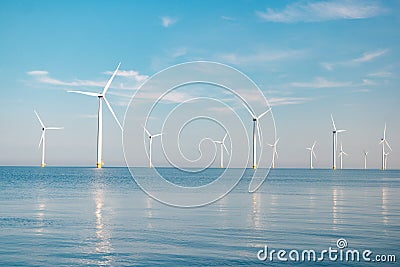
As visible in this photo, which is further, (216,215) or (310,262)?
(216,215)

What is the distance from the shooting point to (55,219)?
4781 cm

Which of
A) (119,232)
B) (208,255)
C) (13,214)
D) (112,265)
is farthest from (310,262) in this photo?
(13,214)

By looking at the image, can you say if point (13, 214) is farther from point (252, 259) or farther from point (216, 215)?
point (252, 259)

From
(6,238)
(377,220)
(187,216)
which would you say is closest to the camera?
(6,238)

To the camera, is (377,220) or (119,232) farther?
(377,220)

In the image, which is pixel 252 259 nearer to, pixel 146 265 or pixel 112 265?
pixel 146 265

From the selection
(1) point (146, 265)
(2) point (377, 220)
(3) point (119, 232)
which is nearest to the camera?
(1) point (146, 265)

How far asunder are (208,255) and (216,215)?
2206 centimetres

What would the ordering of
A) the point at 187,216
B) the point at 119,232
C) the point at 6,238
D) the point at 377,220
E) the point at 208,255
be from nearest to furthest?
the point at 208,255 → the point at 6,238 → the point at 119,232 → the point at 377,220 → the point at 187,216

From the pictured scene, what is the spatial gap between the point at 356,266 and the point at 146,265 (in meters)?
11.2

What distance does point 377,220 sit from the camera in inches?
1870

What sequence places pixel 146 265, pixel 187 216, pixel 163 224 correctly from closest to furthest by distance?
pixel 146 265, pixel 163 224, pixel 187 216

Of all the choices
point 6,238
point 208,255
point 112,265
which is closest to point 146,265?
point 112,265

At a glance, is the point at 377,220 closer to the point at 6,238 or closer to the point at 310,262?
the point at 310,262
